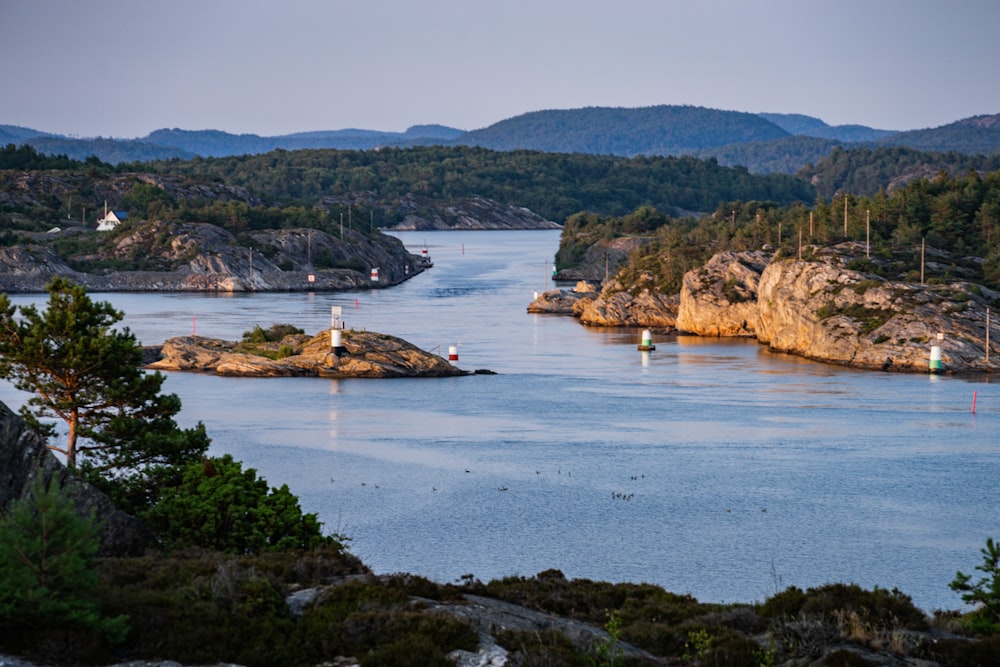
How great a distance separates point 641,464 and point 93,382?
20307 mm

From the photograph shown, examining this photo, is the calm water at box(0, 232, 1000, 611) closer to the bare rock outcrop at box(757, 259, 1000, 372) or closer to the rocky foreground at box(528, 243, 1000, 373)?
the bare rock outcrop at box(757, 259, 1000, 372)

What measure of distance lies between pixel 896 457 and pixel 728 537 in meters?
14.5

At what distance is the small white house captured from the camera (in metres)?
134

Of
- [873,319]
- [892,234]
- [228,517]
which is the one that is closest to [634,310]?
[892,234]

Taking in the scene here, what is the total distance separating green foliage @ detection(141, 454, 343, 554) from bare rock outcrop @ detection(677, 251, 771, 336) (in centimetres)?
6484

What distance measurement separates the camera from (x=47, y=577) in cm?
1278

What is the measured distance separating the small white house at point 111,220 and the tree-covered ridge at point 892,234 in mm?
65334

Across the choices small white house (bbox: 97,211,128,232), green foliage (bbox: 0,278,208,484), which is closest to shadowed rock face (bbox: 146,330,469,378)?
green foliage (bbox: 0,278,208,484)

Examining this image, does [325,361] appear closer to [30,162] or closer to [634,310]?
[634,310]

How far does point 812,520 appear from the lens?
31.9m

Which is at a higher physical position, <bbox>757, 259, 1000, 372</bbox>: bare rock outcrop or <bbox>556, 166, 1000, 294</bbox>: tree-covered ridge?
<bbox>556, 166, 1000, 294</bbox>: tree-covered ridge

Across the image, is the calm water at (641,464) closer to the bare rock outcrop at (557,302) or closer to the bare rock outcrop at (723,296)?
the bare rock outcrop at (723,296)

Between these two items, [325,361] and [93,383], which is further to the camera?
[325,361]

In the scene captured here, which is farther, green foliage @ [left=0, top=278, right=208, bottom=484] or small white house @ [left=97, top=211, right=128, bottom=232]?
small white house @ [left=97, top=211, right=128, bottom=232]
